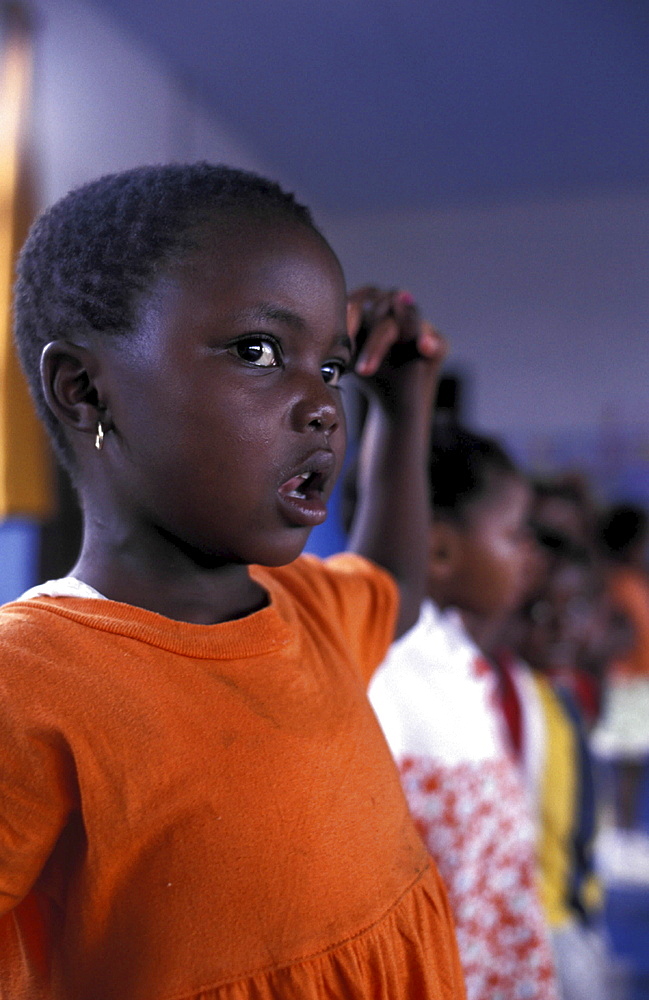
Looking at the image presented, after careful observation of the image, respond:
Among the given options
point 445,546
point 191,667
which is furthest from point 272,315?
point 445,546

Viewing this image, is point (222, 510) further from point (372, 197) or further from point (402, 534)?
point (372, 197)

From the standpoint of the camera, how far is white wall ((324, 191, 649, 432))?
4973 millimetres

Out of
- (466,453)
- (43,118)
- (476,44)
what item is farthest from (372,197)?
(466,453)

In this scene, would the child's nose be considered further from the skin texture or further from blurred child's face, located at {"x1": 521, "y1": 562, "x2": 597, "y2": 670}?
blurred child's face, located at {"x1": 521, "y1": 562, "x2": 597, "y2": 670}

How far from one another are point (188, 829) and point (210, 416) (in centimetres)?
23

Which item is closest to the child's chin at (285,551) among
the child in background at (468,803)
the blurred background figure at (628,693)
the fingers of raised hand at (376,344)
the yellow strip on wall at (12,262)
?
the fingers of raised hand at (376,344)

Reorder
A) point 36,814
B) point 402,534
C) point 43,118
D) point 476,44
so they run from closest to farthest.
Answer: point 36,814 → point 402,534 → point 43,118 → point 476,44

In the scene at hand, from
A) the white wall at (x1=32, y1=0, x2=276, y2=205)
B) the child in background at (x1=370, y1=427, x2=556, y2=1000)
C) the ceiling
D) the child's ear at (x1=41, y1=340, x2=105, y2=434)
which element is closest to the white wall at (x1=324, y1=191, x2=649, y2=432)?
the ceiling

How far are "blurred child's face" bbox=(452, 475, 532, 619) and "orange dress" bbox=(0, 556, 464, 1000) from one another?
72 centimetres

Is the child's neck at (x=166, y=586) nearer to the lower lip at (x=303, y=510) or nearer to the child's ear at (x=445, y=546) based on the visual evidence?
the lower lip at (x=303, y=510)

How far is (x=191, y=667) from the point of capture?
1.85ft

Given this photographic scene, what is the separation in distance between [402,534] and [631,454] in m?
4.25

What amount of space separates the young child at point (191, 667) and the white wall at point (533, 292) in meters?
4.62

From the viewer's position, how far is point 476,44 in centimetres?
332
